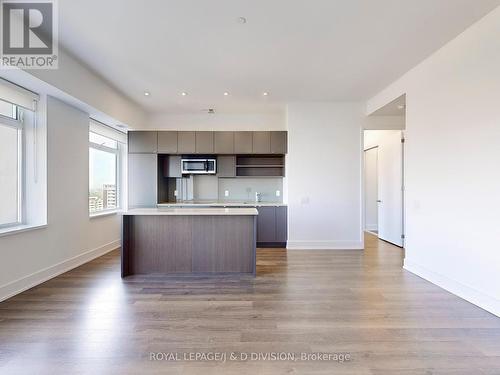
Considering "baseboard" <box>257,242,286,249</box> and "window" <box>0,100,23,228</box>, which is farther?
"baseboard" <box>257,242,286,249</box>

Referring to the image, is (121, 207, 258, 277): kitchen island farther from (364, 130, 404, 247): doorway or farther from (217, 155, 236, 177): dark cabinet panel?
(364, 130, 404, 247): doorway

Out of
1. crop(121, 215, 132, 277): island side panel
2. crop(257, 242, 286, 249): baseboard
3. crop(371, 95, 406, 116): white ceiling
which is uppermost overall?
crop(371, 95, 406, 116): white ceiling

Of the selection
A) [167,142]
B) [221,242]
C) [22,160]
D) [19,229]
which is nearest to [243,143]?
[167,142]

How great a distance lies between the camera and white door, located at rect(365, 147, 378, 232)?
7848 millimetres

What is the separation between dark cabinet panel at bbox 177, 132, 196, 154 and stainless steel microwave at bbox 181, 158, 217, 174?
236 mm

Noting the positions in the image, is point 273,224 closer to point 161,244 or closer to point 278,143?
point 278,143

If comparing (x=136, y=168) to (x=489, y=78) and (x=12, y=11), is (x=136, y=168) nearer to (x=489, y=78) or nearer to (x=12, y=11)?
(x=12, y=11)

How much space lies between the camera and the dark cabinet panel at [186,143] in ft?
18.6

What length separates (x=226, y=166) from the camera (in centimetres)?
595

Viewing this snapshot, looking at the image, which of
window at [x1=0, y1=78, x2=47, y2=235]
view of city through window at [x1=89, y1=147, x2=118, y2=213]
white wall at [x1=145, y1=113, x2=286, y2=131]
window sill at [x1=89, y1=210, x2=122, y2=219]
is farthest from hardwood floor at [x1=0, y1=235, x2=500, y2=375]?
white wall at [x1=145, y1=113, x2=286, y2=131]

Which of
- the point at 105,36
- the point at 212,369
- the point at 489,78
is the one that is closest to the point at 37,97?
the point at 105,36

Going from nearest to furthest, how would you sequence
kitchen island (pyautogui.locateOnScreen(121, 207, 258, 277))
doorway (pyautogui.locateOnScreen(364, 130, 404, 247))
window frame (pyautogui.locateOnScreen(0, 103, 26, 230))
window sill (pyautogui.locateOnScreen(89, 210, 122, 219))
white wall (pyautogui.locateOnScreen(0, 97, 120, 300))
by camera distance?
white wall (pyautogui.locateOnScreen(0, 97, 120, 300)), window frame (pyautogui.locateOnScreen(0, 103, 26, 230)), kitchen island (pyautogui.locateOnScreen(121, 207, 258, 277)), window sill (pyautogui.locateOnScreen(89, 210, 122, 219)), doorway (pyautogui.locateOnScreen(364, 130, 404, 247))

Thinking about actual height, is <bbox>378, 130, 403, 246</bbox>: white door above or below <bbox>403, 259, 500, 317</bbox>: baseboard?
above

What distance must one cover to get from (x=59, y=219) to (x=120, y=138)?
2.54 m
